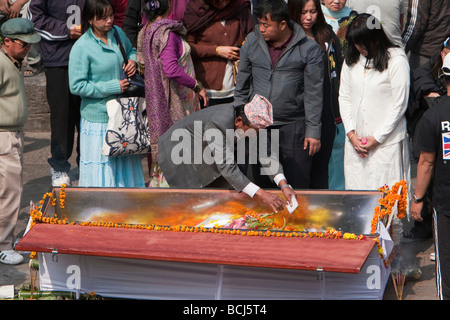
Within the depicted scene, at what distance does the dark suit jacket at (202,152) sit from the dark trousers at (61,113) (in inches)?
61.7

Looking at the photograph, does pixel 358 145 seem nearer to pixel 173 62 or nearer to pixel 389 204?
pixel 389 204

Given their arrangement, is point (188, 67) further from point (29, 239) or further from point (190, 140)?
point (29, 239)

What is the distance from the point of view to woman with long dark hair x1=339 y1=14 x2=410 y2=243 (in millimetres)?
6078

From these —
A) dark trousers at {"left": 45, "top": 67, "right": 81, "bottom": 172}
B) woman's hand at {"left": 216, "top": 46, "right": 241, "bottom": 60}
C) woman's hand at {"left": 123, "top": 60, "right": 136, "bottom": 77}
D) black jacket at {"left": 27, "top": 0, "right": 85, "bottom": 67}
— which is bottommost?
dark trousers at {"left": 45, "top": 67, "right": 81, "bottom": 172}

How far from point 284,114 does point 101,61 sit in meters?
1.61

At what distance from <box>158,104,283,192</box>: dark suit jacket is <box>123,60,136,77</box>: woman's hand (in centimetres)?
88

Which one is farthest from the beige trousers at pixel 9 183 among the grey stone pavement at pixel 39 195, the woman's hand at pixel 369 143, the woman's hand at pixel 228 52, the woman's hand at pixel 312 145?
the woman's hand at pixel 369 143

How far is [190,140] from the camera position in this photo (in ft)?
20.2

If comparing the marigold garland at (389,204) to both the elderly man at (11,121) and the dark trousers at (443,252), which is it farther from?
the elderly man at (11,121)

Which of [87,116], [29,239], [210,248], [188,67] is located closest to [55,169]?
[87,116]

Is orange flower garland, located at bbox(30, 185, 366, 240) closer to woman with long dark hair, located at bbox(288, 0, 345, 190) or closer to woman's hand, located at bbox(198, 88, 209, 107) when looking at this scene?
woman with long dark hair, located at bbox(288, 0, 345, 190)

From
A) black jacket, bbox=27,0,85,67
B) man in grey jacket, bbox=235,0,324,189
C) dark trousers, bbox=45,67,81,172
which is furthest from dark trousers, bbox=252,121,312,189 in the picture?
black jacket, bbox=27,0,85,67

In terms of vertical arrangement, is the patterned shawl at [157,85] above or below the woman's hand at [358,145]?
above

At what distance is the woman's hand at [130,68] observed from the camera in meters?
6.91
